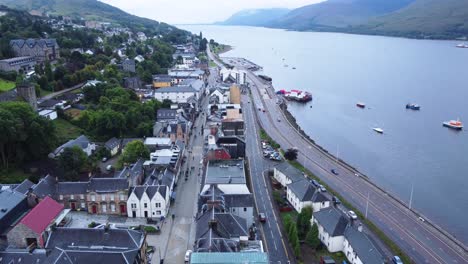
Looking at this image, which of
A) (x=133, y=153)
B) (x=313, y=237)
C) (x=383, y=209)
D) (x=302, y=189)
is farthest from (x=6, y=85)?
(x=383, y=209)

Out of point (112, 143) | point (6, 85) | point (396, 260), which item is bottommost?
point (396, 260)

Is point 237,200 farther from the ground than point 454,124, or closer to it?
farther from the ground

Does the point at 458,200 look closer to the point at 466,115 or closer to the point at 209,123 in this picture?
the point at 209,123

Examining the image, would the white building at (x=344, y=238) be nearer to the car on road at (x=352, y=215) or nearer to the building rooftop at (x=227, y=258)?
the car on road at (x=352, y=215)

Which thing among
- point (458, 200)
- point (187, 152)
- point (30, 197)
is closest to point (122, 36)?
point (187, 152)

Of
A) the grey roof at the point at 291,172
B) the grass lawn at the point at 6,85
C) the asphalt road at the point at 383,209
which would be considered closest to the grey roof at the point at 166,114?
the asphalt road at the point at 383,209

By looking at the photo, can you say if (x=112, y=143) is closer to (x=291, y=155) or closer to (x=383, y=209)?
(x=291, y=155)

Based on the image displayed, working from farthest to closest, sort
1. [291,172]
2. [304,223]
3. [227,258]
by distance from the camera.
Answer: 1. [291,172]
2. [304,223]
3. [227,258]

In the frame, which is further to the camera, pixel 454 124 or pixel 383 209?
pixel 454 124
